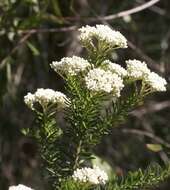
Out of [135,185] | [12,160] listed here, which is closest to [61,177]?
[135,185]

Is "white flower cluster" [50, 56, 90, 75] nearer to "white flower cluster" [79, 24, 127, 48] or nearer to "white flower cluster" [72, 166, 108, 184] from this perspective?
"white flower cluster" [79, 24, 127, 48]

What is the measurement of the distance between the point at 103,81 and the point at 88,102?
74 millimetres

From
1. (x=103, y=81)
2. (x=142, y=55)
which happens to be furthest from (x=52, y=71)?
(x=103, y=81)

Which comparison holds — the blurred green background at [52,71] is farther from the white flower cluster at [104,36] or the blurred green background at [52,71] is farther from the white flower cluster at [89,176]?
the white flower cluster at [89,176]

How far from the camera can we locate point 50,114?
53.1 inches

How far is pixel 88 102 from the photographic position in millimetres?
1285

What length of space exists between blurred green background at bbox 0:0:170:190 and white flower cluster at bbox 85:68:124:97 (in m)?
1.39

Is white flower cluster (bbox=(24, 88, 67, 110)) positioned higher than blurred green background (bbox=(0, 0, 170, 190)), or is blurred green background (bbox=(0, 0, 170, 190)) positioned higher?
blurred green background (bbox=(0, 0, 170, 190))

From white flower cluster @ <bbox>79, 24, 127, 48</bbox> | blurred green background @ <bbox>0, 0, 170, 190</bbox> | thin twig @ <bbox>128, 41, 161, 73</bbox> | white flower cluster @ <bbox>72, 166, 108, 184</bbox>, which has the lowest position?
white flower cluster @ <bbox>72, 166, 108, 184</bbox>

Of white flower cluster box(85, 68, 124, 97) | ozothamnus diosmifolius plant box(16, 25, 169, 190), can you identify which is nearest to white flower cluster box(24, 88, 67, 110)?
ozothamnus diosmifolius plant box(16, 25, 169, 190)

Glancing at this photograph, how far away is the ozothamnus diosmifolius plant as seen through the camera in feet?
4.15

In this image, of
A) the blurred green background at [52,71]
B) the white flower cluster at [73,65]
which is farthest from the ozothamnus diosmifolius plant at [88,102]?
the blurred green background at [52,71]

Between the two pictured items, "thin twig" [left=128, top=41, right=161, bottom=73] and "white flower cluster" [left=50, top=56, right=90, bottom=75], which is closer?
Result: "white flower cluster" [left=50, top=56, right=90, bottom=75]

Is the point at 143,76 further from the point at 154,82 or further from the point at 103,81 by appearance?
the point at 103,81
